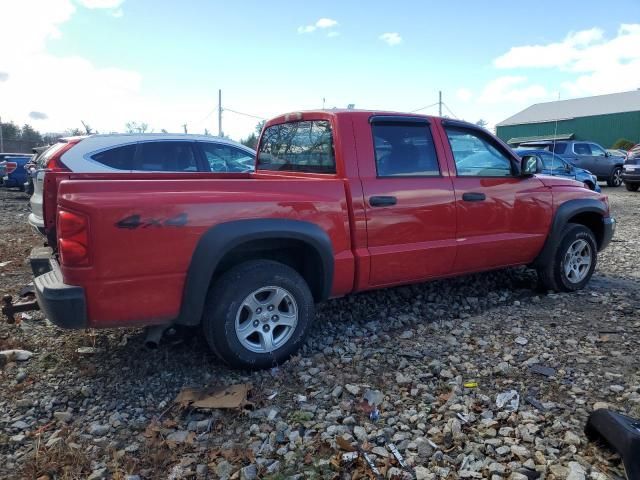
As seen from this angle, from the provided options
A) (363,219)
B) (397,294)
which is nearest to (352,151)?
(363,219)

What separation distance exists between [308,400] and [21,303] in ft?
6.99

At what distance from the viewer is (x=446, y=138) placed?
14.8 feet

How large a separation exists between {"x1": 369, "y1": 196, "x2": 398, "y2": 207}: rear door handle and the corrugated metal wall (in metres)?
43.8

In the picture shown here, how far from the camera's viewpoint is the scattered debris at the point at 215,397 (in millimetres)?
3066

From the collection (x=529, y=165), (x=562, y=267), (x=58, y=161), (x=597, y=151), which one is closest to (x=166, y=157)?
(x=58, y=161)

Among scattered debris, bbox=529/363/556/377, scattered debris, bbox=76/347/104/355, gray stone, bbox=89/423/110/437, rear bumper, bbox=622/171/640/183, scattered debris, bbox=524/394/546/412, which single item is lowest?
gray stone, bbox=89/423/110/437

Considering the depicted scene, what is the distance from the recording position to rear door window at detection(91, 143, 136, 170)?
22.2ft

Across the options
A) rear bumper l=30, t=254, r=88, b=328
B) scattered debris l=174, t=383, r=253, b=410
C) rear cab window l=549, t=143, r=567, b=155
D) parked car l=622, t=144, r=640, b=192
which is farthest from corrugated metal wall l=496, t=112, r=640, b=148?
rear bumper l=30, t=254, r=88, b=328

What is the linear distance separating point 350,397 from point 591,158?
64.4 ft

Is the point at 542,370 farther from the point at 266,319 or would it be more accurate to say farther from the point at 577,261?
the point at 577,261

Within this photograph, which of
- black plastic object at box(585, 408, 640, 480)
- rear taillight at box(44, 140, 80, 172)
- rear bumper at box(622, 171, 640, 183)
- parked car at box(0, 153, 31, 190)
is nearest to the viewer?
black plastic object at box(585, 408, 640, 480)

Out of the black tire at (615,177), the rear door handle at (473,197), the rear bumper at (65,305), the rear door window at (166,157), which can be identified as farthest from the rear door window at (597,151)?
the rear bumper at (65,305)

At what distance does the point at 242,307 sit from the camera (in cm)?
342

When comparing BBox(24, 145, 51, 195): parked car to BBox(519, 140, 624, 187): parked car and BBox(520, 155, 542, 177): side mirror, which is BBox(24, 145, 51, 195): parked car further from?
BBox(519, 140, 624, 187): parked car
